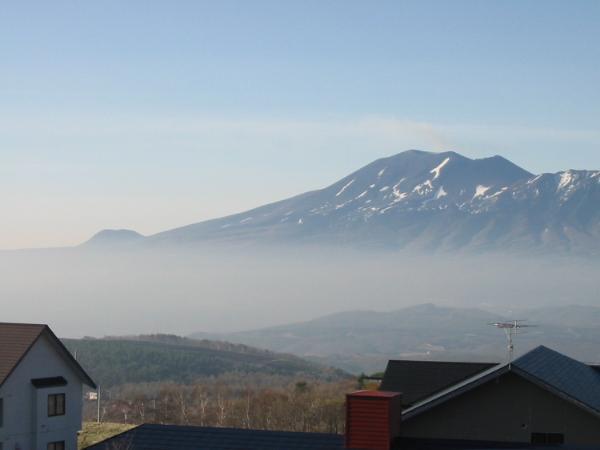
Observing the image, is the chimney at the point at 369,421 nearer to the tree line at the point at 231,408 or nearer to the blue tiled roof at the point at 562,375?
the blue tiled roof at the point at 562,375

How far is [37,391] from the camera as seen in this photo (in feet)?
174

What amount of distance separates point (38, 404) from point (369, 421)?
24493 millimetres

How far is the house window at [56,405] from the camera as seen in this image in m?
53.9

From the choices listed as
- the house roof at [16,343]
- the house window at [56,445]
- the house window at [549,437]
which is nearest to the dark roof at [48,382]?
the house roof at [16,343]

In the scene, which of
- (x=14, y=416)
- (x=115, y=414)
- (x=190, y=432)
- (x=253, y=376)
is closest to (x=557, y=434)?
(x=190, y=432)

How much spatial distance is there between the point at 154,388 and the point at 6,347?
91653 mm

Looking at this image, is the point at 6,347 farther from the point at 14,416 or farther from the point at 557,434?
the point at 557,434

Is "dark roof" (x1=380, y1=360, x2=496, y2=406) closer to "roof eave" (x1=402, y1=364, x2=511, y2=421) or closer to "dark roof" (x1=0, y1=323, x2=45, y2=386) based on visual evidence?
"roof eave" (x1=402, y1=364, x2=511, y2=421)

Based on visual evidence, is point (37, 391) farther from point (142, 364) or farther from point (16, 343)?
point (142, 364)

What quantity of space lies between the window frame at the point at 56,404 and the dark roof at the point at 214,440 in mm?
16965

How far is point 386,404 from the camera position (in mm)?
32094

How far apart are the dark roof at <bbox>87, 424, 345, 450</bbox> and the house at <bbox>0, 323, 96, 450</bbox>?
15.1 m

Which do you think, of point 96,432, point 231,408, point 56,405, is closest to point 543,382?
point 56,405

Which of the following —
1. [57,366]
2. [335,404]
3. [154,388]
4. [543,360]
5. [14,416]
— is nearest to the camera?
[543,360]
